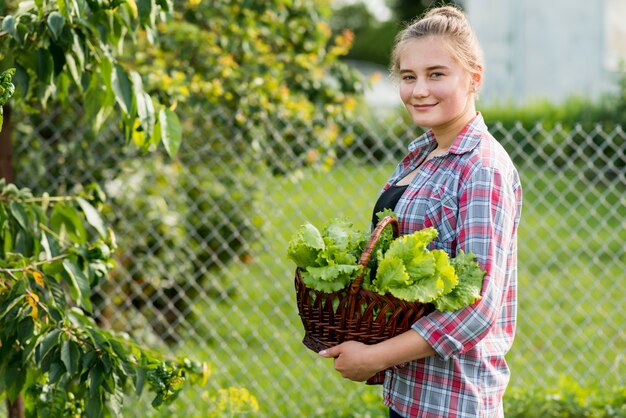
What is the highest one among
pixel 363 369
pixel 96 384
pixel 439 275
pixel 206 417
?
pixel 439 275

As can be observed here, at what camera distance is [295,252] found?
78.6 inches

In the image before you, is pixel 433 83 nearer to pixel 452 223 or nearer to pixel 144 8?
pixel 452 223

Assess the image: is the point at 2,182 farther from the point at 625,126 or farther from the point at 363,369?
the point at 625,126

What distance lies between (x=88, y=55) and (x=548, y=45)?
10.7 metres

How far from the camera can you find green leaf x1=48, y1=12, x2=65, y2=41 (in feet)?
7.56

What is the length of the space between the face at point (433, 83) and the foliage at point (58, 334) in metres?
0.98

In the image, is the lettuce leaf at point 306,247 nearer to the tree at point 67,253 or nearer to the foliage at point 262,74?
the tree at point 67,253

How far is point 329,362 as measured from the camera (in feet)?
15.1

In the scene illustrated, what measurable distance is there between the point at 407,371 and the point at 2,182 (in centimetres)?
142

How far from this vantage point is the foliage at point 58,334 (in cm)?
238

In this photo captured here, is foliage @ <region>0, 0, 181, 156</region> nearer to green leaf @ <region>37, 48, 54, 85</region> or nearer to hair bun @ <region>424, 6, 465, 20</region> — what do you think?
green leaf @ <region>37, 48, 54, 85</region>

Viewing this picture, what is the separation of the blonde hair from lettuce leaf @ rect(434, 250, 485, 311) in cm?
48

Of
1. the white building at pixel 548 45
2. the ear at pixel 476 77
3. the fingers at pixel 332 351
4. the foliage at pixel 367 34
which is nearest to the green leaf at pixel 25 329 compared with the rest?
the fingers at pixel 332 351

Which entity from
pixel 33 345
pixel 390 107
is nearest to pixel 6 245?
pixel 33 345
